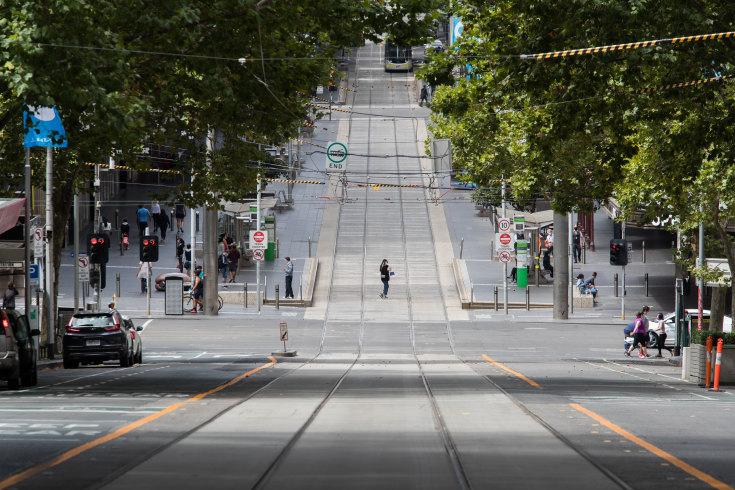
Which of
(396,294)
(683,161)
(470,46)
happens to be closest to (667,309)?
(396,294)

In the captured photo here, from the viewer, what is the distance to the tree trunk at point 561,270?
4109cm

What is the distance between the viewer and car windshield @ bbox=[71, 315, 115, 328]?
26.2 metres

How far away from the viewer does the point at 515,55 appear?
1747 cm

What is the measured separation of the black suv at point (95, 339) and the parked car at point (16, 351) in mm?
5289

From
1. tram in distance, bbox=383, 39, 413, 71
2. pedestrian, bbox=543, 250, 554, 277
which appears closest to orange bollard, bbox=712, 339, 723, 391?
pedestrian, bbox=543, 250, 554, 277

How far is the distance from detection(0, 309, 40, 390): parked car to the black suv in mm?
5289

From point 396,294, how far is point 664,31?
30.2 m

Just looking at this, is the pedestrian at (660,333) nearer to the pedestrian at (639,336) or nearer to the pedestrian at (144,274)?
the pedestrian at (639,336)

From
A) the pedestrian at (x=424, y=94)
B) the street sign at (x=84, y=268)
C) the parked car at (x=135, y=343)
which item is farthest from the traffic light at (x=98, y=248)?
the pedestrian at (x=424, y=94)

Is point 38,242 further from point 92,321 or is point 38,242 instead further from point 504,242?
point 504,242

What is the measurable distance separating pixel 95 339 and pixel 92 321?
504mm

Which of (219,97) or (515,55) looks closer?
(515,55)

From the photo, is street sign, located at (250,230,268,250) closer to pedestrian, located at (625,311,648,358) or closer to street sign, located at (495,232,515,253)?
street sign, located at (495,232,515,253)

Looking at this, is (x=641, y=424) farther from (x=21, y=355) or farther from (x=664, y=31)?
(x=21, y=355)
